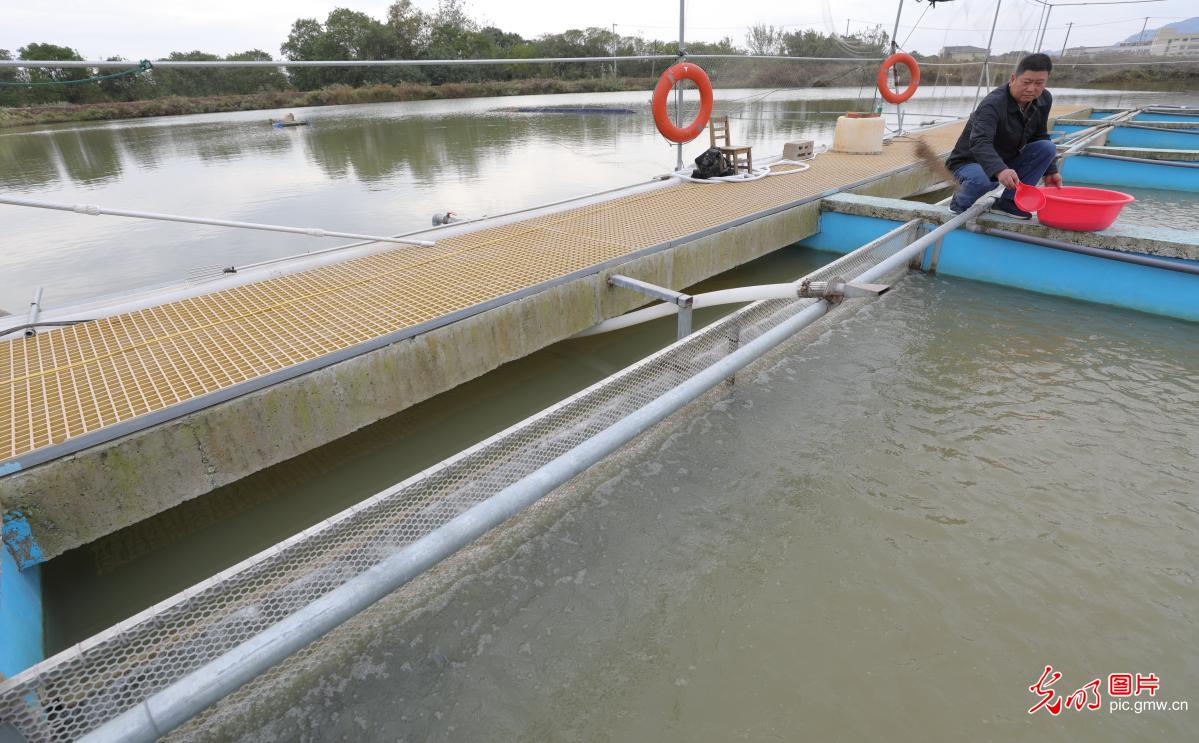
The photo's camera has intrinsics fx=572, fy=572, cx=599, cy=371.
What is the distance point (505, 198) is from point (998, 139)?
5.82 m

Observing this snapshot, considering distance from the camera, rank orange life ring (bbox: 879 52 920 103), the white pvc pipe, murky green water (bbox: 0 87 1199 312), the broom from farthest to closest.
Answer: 1. orange life ring (bbox: 879 52 920 103)
2. the broom
3. murky green water (bbox: 0 87 1199 312)
4. the white pvc pipe

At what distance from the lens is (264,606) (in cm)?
169

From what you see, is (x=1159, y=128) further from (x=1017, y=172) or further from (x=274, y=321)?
(x=274, y=321)

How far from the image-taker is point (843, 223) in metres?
5.93

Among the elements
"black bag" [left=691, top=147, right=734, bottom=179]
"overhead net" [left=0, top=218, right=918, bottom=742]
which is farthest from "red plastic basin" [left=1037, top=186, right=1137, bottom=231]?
"overhead net" [left=0, top=218, right=918, bottom=742]

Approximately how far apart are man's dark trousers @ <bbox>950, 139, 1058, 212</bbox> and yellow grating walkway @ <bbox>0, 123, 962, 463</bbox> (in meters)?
1.66

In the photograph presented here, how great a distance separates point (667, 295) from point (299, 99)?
1410 inches

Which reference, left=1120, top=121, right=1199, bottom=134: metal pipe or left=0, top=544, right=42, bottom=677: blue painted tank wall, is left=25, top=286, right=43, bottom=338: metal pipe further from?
left=1120, top=121, right=1199, bottom=134: metal pipe

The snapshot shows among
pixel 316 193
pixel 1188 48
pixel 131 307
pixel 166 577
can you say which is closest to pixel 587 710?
pixel 166 577

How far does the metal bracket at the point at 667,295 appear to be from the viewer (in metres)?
3.65

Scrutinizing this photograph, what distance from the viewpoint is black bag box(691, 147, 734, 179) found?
6.44 meters

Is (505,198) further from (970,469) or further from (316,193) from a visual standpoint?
(970,469)

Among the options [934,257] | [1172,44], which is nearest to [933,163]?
[934,257]

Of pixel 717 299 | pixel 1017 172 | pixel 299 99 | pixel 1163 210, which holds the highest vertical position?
pixel 299 99
